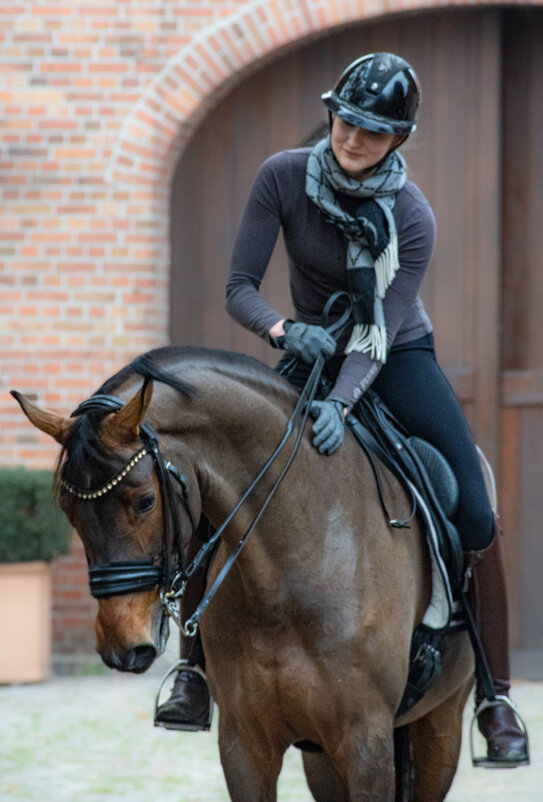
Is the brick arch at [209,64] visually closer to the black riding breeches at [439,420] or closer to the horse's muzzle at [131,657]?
the black riding breeches at [439,420]

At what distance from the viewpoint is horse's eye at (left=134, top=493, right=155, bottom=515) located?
8.84 feet

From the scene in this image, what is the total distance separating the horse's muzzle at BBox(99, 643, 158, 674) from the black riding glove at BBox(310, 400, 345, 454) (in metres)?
0.80

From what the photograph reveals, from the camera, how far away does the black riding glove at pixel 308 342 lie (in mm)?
3303

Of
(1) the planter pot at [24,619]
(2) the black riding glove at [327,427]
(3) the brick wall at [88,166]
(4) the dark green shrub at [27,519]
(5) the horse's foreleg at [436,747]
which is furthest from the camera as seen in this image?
(3) the brick wall at [88,166]

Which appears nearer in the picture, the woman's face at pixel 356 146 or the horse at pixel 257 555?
the horse at pixel 257 555

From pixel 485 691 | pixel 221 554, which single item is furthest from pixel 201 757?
pixel 221 554

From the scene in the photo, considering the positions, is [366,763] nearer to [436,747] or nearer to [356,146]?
[436,747]

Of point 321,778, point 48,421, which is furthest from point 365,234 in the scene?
point 321,778

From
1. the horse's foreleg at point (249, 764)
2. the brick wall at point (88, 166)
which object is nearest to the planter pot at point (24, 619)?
the brick wall at point (88, 166)

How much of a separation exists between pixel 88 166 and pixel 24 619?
2798 millimetres

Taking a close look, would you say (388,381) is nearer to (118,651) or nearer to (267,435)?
(267,435)

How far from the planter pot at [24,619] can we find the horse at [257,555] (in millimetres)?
3965

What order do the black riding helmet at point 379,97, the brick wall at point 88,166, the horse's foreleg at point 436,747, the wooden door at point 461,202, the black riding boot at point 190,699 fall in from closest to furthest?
the black riding helmet at point 379,97, the black riding boot at point 190,699, the horse's foreleg at point 436,747, the brick wall at point 88,166, the wooden door at point 461,202

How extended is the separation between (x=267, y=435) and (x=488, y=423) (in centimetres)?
477
